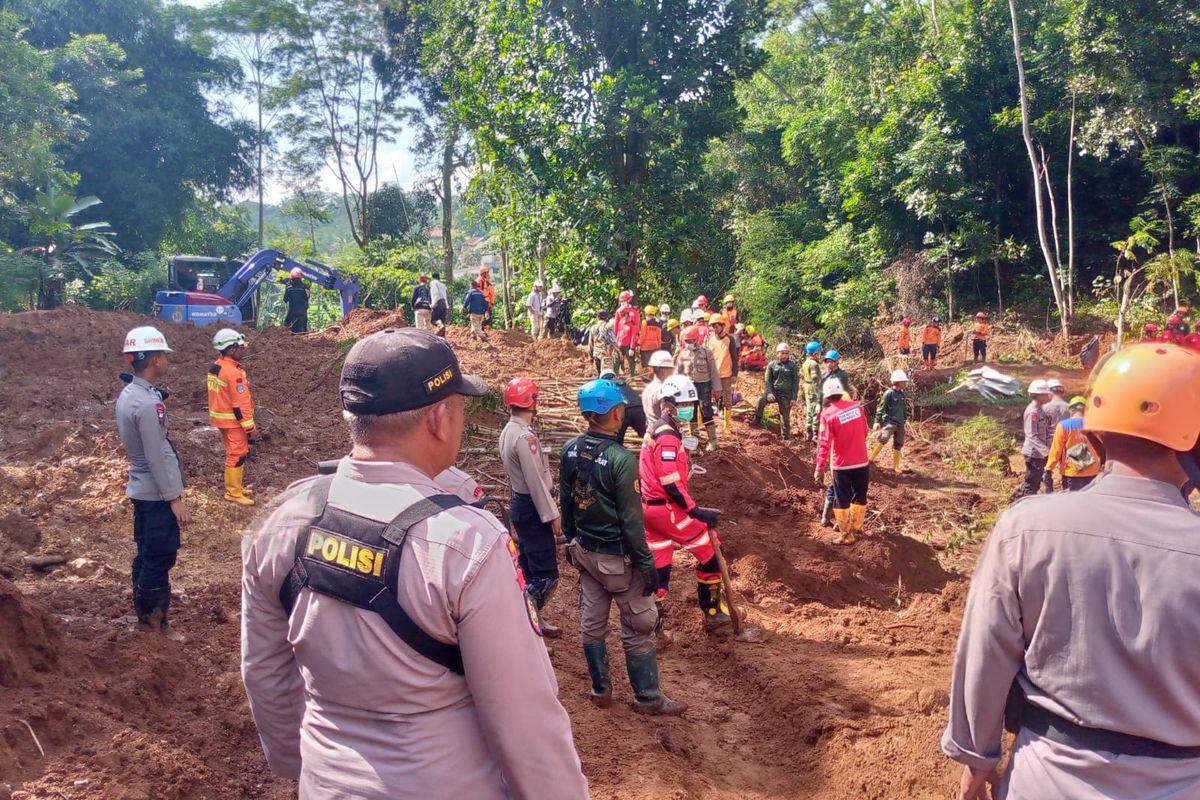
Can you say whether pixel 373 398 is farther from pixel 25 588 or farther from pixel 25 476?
pixel 25 476

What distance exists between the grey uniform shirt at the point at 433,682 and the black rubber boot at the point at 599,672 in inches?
134

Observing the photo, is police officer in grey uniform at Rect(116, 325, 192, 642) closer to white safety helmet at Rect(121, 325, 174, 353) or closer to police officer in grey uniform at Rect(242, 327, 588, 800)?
white safety helmet at Rect(121, 325, 174, 353)

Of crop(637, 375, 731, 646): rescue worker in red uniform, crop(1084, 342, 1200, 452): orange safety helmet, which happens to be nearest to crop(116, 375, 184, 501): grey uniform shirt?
crop(637, 375, 731, 646): rescue worker in red uniform

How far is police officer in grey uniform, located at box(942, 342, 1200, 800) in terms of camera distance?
6.37 ft

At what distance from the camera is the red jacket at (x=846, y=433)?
884 cm

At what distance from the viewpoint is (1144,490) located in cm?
205

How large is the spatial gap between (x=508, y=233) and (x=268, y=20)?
20.4 meters

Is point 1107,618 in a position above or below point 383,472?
below

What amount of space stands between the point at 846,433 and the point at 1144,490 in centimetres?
695

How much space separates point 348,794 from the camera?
177cm

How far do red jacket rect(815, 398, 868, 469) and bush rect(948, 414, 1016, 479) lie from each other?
18.0 feet

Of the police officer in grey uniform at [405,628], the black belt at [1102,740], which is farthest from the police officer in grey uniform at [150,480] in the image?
the black belt at [1102,740]

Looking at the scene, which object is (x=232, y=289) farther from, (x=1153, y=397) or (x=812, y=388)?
(x=1153, y=397)

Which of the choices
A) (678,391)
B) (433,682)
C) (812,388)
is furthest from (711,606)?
(812,388)
